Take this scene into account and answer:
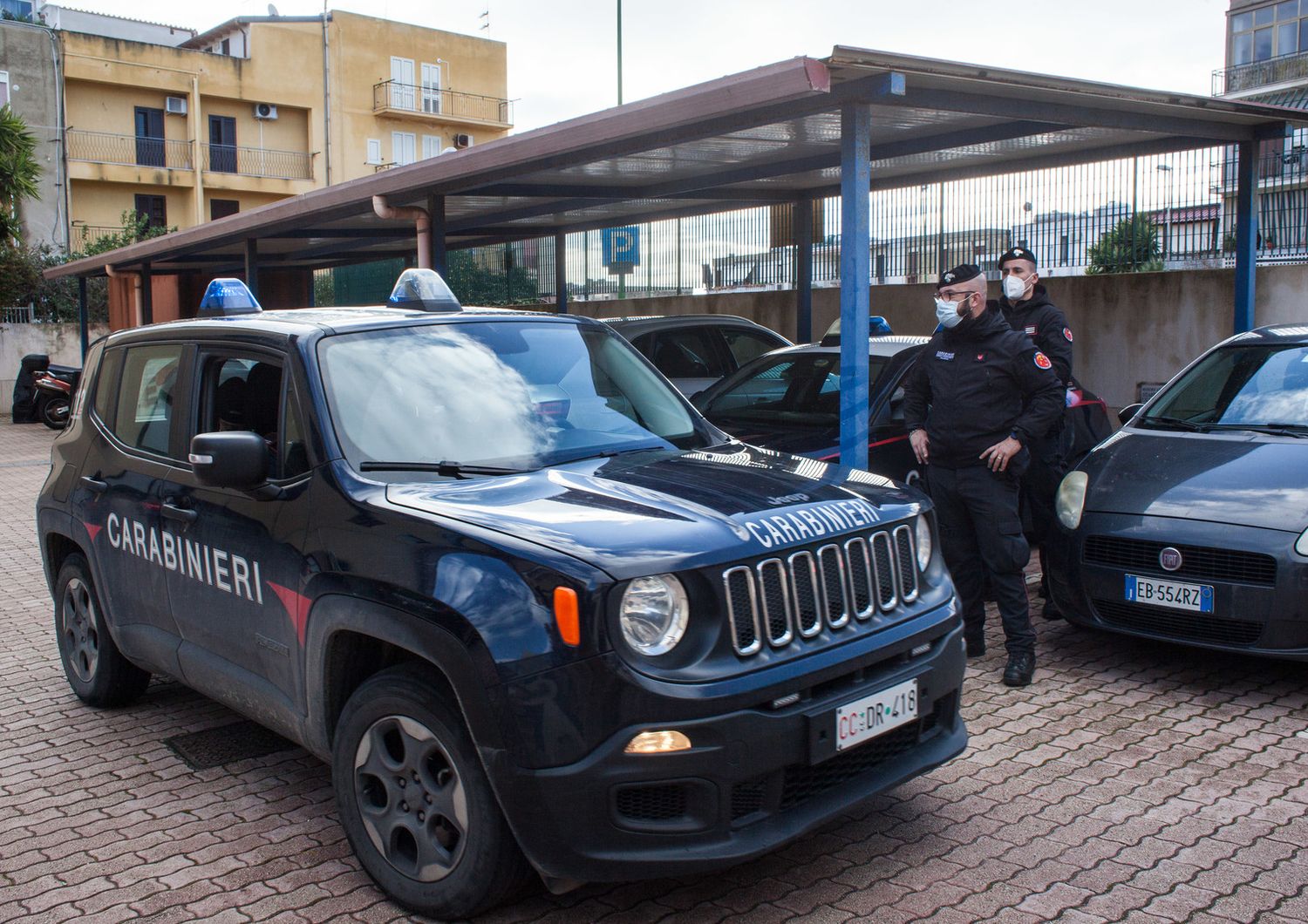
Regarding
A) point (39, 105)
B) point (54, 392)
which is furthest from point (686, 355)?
point (39, 105)

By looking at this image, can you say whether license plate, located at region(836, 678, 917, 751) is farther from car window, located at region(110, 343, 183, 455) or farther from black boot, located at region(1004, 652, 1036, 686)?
car window, located at region(110, 343, 183, 455)

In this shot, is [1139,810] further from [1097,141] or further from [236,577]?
[1097,141]

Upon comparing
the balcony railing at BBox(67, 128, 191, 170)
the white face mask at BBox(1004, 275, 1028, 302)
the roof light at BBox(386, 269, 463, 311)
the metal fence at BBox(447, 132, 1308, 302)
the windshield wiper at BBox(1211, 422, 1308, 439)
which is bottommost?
the windshield wiper at BBox(1211, 422, 1308, 439)

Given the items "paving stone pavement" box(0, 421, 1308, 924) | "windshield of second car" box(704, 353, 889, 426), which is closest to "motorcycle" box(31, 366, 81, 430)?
"windshield of second car" box(704, 353, 889, 426)

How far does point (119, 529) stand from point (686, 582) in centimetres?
288

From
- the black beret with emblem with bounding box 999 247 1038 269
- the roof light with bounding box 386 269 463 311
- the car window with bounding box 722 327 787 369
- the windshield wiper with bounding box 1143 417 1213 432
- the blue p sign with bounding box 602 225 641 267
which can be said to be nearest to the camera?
the roof light with bounding box 386 269 463 311

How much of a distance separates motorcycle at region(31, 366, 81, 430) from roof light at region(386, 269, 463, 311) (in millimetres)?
19565

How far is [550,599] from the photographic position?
2.95 metres

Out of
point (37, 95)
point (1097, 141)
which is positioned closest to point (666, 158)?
point (1097, 141)

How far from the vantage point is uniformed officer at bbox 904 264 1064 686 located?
5.32 meters

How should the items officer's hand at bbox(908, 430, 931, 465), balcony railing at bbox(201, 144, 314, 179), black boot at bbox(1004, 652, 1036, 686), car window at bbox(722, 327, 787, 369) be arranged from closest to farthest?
1. black boot at bbox(1004, 652, 1036, 686)
2. officer's hand at bbox(908, 430, 931, 465)
3. car window at bbox(722, 327, 787, 369)
4. balcony railing at bbox(201, 144, 314, 179)

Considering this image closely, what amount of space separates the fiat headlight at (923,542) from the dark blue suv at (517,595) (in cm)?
1

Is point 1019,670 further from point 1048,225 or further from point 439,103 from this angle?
point 439,103

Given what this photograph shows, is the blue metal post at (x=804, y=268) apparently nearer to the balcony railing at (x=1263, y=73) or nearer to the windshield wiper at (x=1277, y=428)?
the windshield wiper at (x=1277, y=428)
